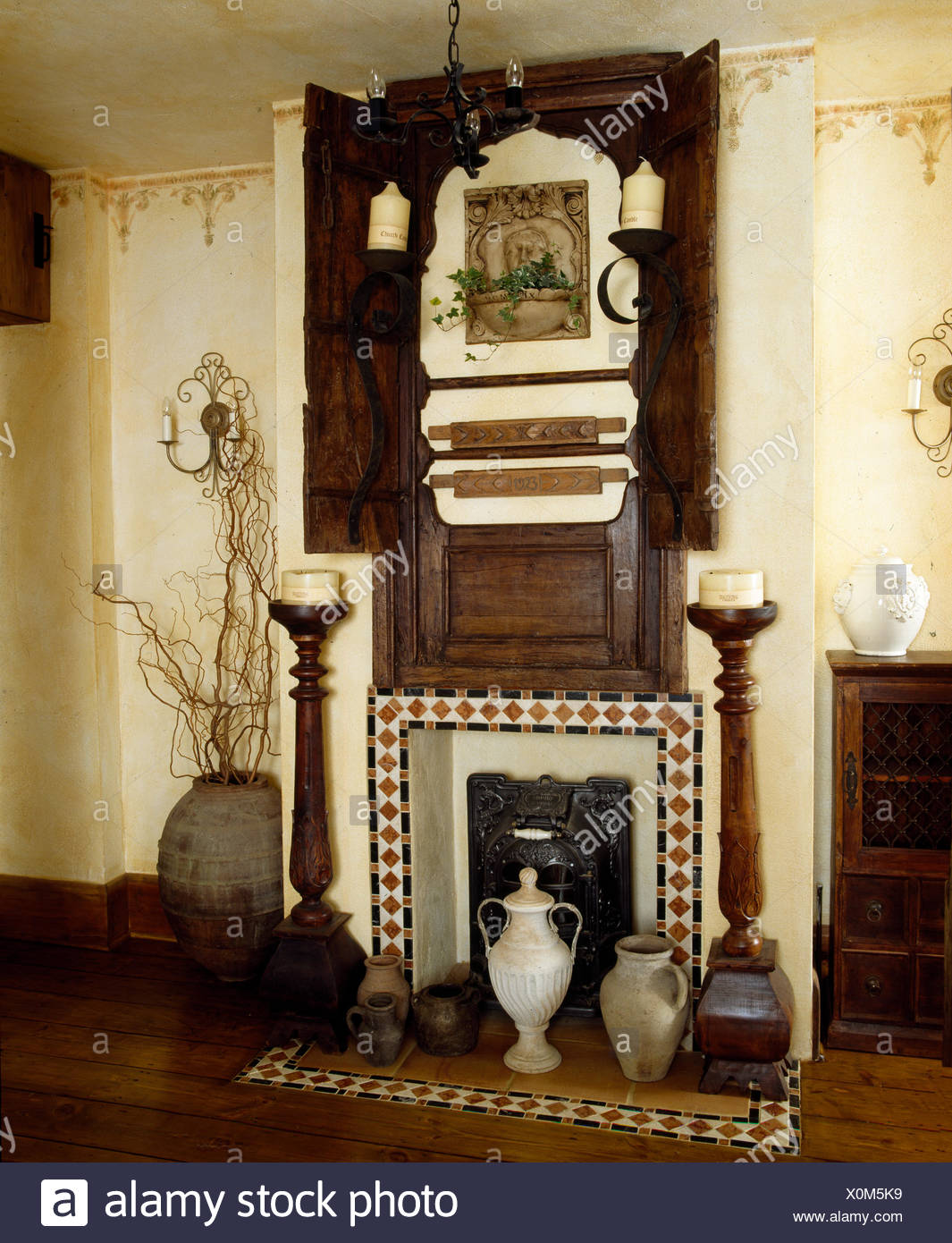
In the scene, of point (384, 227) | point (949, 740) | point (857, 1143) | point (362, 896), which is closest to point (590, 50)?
point (384, 227)

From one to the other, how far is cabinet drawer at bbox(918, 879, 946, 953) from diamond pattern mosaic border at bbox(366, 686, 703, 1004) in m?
0.69

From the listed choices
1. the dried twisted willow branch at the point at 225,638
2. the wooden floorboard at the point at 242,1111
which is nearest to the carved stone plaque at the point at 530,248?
the dried twisted willow branch at the point at 225,638

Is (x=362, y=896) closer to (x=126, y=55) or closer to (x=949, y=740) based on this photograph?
(x=949, y=740)

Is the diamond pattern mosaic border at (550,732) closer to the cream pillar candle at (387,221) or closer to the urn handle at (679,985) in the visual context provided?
the urn handle at (679,985)

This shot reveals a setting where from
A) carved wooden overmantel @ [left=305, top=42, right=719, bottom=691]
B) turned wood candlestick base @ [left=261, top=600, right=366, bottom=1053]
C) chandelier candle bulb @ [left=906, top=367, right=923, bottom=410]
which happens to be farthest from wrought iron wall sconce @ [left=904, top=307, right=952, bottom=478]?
turned wood candlestick base @ [left=261, top=600, right=366, bottom=1053]

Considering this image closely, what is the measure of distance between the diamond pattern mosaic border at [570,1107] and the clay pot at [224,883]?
0.57m

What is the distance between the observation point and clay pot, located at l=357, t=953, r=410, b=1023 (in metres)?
3.41

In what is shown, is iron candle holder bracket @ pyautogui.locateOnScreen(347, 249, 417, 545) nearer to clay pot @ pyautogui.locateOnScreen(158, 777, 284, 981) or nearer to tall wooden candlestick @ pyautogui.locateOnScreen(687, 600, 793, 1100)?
tall wooden candlestick @ pyautogui.locateOnScreen(687, 600, 793, 1100)

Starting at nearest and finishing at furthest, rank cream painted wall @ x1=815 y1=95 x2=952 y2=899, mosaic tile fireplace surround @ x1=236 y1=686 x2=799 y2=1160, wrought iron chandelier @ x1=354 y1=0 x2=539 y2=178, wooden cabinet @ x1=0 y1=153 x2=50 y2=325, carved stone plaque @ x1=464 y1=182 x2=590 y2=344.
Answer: wrought iron chandelier @ x1=354 y1=0 x2=539 y2=178 < mosaic tile fireplace surround @ x1=236 y1=686 x2=799 y2=1160 < carved stone plaque @ x1=464 y1=182 x2=590 y2=344 < cream painted wall @ x1=815 y1=95 x2=952 y2=899 < wooden cabinet @ x1=0 y1=153 x2=50 y2=325

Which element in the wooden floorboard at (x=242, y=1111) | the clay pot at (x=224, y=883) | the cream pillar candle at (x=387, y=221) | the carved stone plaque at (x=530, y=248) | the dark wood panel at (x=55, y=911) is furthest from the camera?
the dark wood panel at (x=55, y=911)

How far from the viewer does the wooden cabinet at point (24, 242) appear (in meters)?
4.04

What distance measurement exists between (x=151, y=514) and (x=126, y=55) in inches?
67.8

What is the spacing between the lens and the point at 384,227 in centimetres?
323

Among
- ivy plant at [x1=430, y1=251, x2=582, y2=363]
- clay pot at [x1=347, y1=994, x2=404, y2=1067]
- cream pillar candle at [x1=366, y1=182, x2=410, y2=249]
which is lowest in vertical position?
clay pot at [x1=347, y1=994, x2=404, y2=1067]
